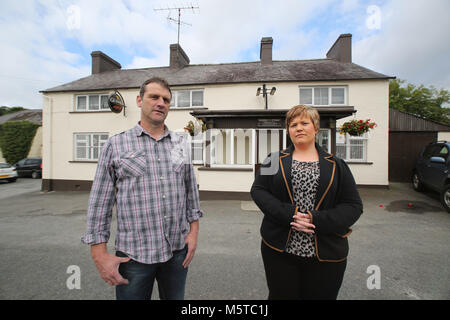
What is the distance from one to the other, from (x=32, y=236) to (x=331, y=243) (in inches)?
253

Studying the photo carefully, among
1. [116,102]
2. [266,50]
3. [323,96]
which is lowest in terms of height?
[116,102]

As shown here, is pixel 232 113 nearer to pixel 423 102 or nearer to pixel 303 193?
pixel 303 193

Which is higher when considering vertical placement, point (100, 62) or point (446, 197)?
point (100, 62)

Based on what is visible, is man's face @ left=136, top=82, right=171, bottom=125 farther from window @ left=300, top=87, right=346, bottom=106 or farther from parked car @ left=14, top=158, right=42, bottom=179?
parked car @ left=14, top=158, right=42, bottom=179

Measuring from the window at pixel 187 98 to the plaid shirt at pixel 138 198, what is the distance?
9408 millimetres

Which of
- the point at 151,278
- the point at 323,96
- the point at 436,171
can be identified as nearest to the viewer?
the point at 151,278

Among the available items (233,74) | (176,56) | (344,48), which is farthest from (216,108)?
(344,48)

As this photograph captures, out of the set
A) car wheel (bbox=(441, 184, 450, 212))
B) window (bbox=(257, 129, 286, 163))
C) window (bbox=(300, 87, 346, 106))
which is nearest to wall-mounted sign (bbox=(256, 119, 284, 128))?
window (bbox=(257, 129, 286, 163))

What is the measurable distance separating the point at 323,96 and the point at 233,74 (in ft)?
16.4

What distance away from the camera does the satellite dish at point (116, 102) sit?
981 cm

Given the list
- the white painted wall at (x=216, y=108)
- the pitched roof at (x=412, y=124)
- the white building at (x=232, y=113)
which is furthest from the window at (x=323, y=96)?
the pitched roof at (x=412, y=124)

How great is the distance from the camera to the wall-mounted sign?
7680 millimetres

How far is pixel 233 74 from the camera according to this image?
1100cm

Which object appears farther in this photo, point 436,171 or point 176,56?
point 176,56
